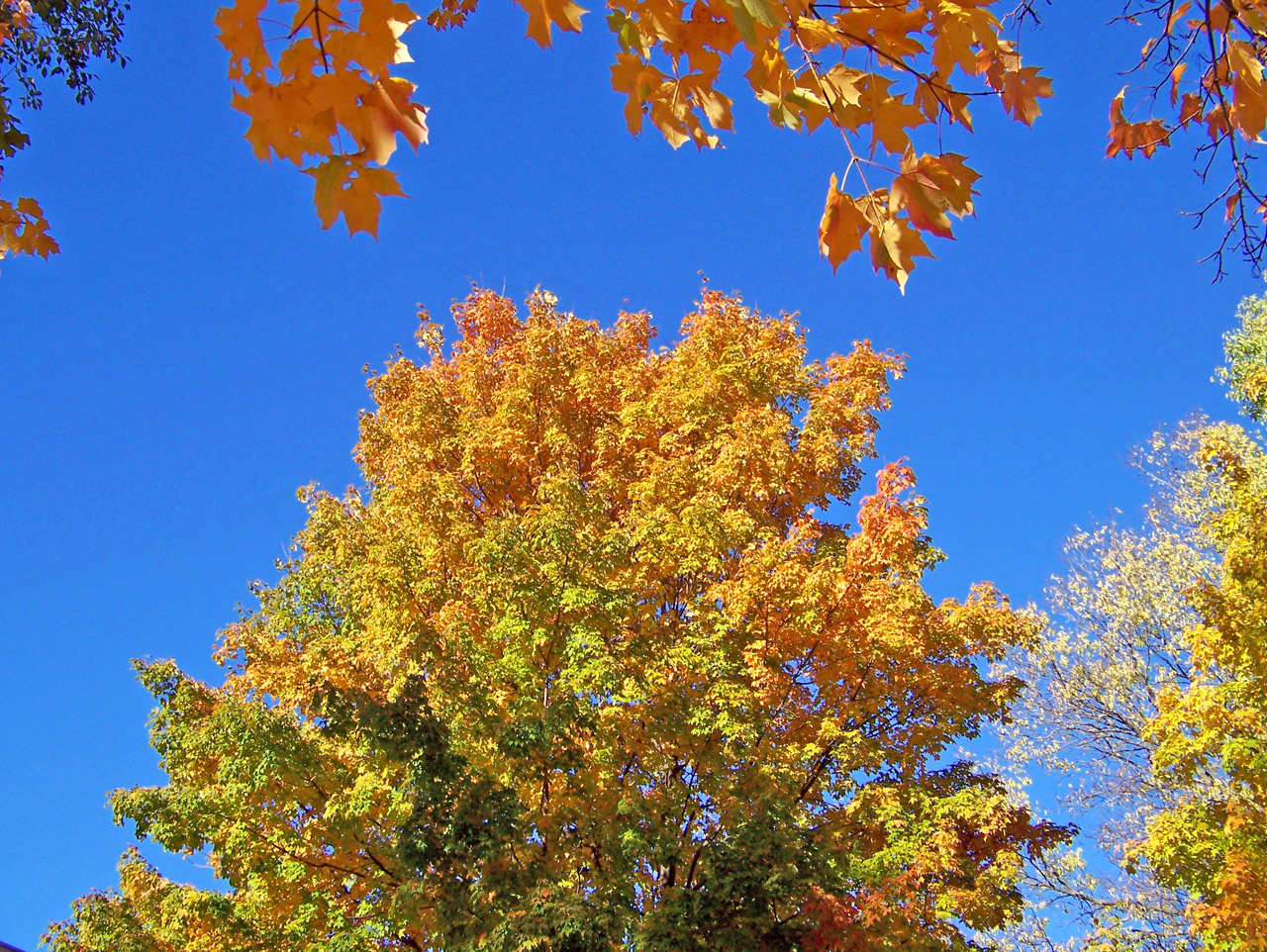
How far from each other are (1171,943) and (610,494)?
33.0 ft

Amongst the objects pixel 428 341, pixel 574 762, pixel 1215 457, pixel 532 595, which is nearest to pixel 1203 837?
pixel 1215 457

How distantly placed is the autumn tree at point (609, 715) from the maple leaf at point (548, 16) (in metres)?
5.40

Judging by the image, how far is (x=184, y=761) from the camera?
9.71m

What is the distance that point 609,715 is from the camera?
28.3 feet

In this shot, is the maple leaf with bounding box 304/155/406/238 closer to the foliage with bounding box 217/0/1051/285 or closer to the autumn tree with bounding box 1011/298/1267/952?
the foliage with bounding box 217/0/1051/285

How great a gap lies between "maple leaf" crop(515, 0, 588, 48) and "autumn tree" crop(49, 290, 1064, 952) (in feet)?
17.7

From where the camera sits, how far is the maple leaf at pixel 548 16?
2246 mm

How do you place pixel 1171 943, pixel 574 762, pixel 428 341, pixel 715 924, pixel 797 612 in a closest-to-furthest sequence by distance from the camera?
pixel 715 924, pixel 574 762, pixel 797 612, pixel 1171 943, pixel 428 341

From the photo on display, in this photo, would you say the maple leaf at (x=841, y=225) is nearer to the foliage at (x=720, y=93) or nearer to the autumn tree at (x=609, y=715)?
the foliage at (x=720, y=93)

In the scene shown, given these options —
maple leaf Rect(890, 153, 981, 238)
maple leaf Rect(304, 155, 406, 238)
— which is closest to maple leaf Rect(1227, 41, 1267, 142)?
maple leaf Rect(890, 153, 981, 238)

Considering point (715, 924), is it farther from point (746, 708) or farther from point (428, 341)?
point (428, 341)

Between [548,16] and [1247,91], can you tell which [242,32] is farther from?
Result: [1247,91]

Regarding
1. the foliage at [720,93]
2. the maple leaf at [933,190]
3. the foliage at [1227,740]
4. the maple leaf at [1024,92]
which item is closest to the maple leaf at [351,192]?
the foliage at [720,93]

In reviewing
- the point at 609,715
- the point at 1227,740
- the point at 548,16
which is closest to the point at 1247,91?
the point at 548,16
